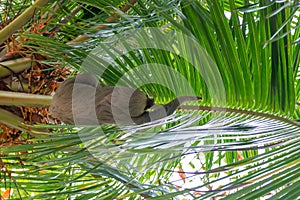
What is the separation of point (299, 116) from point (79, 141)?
16.1 inches

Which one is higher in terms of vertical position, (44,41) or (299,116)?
(44,41)

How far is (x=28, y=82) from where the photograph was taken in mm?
740

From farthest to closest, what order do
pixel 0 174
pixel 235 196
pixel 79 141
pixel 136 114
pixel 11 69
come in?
1. pixel 0 174
2. pixel 11 69
3. pixel 79 141
4. pixel 136 114
5. pixel 235 196

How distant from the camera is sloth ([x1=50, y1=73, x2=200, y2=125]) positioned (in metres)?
0.49

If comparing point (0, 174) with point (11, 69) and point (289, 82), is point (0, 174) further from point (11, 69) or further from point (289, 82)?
point (289, 82)

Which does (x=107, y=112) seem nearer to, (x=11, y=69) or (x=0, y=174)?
(x=11, y=69)

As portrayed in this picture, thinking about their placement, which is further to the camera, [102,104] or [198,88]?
[198,88]

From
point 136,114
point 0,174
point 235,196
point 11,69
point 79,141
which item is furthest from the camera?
point 0,174

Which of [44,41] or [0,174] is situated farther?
[0,174]

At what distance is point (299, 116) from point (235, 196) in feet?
1.70

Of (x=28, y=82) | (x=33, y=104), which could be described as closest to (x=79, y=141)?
(x=33, y=104)

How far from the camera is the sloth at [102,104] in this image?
49cm

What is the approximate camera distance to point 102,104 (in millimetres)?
502

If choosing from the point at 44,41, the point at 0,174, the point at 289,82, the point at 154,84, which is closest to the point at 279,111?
the point at 289,82
